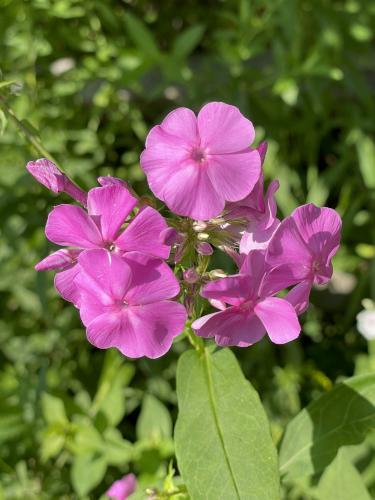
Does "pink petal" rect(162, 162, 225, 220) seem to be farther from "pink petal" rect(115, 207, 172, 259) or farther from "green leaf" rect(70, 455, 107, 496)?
"green leaf" rect(70, 455, 107, 496)

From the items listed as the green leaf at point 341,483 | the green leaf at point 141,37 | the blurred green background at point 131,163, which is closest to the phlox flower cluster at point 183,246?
the green leaf at point 341,483

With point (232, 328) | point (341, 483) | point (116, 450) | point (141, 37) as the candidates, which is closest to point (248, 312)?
point (232, 328)

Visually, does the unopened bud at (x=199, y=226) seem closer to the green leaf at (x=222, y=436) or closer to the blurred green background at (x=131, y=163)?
the green leaf at (x=222, y=436)

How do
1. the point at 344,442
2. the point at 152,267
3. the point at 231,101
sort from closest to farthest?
the point at 152,267 < the point at 344,442 < the point at 231,101

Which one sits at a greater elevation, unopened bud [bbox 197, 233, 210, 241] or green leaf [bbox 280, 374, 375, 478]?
unopened bud [bbox 197, 233, 210, 241]

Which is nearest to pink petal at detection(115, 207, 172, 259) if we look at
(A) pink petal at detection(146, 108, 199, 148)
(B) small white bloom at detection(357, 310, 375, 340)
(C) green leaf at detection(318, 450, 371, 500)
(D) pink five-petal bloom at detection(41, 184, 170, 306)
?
(D) pink five-petal bloom at detection(41, 184, 170, 306)

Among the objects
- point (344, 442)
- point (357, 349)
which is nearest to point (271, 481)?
point (344, 442)

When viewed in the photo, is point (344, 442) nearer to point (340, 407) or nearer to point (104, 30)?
point (340, 407)
